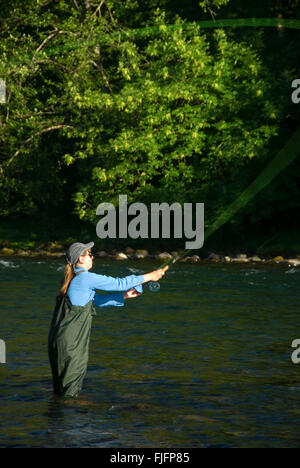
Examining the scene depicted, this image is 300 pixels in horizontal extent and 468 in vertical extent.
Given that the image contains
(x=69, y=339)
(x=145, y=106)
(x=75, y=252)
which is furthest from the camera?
(x=145, y=106)

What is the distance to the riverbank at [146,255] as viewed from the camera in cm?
3344

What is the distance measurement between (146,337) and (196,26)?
2278cm

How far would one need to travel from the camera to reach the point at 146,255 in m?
35.7

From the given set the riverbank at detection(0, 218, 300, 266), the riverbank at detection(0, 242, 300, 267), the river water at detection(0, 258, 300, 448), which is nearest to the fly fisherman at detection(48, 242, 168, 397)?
the river water at detection(0, 258, 300, 448)

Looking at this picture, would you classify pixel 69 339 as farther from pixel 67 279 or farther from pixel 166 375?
pixel 166 375

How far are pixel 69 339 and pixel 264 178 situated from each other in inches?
1107

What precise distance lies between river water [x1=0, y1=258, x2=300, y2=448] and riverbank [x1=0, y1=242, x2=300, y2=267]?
9562 millimetres

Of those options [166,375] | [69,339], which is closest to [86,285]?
[69,339]

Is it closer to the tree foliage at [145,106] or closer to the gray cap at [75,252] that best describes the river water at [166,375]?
the gray cap at [75,252]

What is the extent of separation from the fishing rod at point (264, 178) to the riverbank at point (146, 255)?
180cm

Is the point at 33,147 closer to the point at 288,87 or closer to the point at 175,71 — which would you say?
the point at 175,71

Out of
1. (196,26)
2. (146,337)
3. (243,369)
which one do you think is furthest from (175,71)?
(243,369)

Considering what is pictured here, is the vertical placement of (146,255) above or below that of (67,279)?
above
